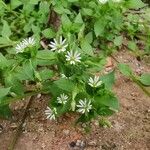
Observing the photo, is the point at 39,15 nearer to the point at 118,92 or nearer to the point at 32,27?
the point at 32,27

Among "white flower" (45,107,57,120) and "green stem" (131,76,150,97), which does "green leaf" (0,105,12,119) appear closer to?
"white flower" (45,107,57,120)

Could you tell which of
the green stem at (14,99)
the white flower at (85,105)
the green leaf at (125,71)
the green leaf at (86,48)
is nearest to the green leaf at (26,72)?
the green stem at (14,99)

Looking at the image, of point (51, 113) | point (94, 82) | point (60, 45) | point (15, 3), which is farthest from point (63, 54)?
point (15, 3)

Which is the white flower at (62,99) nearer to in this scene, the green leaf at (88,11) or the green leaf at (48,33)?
the green leaf at (48,33)

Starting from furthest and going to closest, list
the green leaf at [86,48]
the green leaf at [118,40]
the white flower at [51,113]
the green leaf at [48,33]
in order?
the green leaf at [118,40], the green leaf at [48,33], the green leaf at [86,48], the white flower at [51,113]

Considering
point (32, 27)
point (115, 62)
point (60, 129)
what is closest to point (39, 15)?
point (32, 27)

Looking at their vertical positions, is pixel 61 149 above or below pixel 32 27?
below
